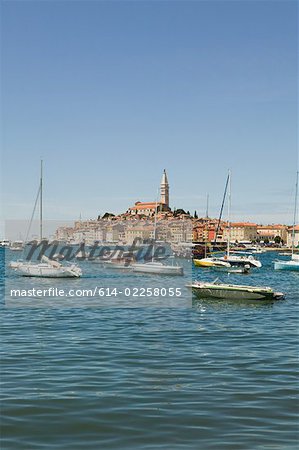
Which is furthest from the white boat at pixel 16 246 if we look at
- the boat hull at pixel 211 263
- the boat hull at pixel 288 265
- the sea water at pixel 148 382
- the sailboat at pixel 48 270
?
the sea water at pixel 148 382

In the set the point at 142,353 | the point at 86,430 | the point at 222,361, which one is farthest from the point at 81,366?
the point at 86,430

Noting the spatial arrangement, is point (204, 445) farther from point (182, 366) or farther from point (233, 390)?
point (182, 366)

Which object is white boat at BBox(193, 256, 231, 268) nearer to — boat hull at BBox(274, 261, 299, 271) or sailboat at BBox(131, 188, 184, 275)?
boat hull at BBox(274, 261, 299, 271)

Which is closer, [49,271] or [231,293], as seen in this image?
[231,293]

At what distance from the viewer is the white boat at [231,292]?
25.2m

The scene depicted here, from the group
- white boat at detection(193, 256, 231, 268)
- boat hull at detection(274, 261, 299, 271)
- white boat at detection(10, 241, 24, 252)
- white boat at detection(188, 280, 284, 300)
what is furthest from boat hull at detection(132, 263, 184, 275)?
white boat at detection(10, 241, 24, 252)

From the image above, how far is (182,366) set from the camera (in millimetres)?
11703

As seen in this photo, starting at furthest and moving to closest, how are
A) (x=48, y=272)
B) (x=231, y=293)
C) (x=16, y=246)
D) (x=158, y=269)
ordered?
(x=16, y=246), (x=158, y=269), (x=48, y=272), (x=231, y=293)

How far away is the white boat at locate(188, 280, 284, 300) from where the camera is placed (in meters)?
25.2

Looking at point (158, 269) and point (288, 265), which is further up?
point (288, 265)

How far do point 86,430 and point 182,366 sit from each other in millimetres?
4074

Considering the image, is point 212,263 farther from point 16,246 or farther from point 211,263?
point 16,246

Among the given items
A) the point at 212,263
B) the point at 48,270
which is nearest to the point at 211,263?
the point at 212,263

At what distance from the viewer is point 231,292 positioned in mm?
25359
